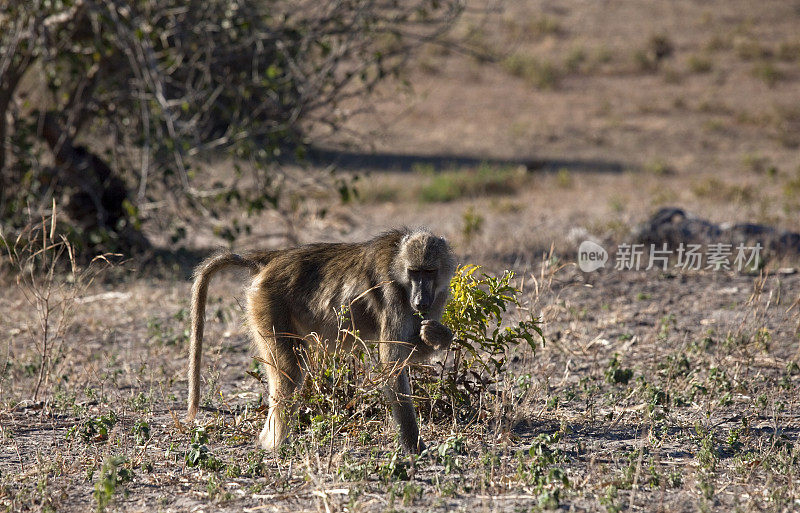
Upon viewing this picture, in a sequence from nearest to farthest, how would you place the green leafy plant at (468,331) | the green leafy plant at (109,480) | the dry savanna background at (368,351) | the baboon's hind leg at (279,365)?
the green leafy plant at (109,480), the dry savanna background at (368,351), the baboon's hind leg at (279,365), the green leafy plant at (468,331)

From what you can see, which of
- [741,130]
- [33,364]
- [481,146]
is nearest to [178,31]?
[33,364]

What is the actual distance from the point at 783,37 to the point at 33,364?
27.7 metres

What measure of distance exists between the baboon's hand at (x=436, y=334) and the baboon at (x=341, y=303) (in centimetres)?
2

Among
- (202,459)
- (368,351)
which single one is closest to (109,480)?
(202,459)

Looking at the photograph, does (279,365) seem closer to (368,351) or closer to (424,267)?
(368,351)

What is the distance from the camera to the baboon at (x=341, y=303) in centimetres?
423

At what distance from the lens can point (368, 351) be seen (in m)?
4.28

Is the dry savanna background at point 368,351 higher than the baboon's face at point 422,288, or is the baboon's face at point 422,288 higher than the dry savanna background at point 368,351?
the baboon's face at point 422,288

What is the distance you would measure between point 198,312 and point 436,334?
136 cm

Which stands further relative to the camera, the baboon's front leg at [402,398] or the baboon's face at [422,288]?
the baboon's front leg at [402,398]

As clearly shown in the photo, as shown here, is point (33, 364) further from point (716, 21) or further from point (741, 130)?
point (716, 21)

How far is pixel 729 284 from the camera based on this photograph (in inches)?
317

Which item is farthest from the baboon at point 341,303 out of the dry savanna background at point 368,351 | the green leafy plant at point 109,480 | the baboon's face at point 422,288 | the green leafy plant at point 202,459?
the green leafy plant at point 109,480

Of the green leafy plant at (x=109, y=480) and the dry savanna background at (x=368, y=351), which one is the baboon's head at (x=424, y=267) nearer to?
the dry savanna background at (x=368, y=351)
